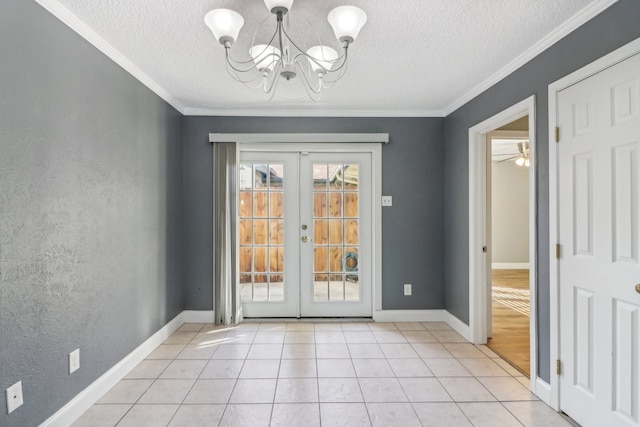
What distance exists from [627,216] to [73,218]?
303 cm

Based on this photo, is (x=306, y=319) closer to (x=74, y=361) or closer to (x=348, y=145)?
(x=348, y=145)

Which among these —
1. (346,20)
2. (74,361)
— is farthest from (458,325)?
(74,361)

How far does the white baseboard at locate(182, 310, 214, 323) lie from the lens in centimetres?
381

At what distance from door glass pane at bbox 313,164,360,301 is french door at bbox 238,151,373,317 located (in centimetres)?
1

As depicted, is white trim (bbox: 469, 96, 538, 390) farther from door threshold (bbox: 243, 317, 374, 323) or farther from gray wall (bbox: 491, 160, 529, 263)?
gray wall (bbox: 491, 160, 529, 263)

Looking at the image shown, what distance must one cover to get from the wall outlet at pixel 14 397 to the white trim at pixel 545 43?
139 inches

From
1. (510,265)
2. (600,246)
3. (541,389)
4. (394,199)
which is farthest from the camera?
(510,265)

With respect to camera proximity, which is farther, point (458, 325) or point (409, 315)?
point (409, 315)

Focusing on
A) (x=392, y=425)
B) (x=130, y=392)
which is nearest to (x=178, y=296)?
(x=130, y=392)

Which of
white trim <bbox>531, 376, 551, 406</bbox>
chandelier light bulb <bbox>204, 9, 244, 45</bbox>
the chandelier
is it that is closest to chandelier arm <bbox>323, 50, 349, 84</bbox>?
the chandelier

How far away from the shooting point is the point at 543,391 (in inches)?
89.7

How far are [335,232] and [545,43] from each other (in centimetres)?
251

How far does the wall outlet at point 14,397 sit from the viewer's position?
161cm

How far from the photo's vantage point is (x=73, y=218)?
205 centimetres
